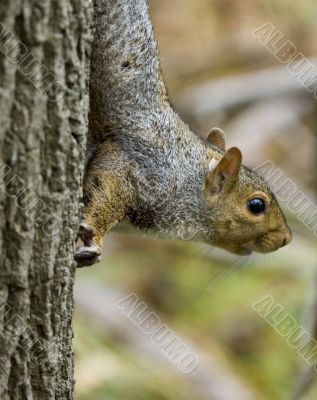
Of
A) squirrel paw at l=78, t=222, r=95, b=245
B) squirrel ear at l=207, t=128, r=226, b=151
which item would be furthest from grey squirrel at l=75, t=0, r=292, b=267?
squirrel ear at l=207, t=128, r=226, b=151

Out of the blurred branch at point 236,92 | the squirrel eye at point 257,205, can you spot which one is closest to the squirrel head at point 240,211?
the squirrel eye at point 257,205

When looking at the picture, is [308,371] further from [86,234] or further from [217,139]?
[86,234]

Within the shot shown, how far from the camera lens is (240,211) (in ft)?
14.0

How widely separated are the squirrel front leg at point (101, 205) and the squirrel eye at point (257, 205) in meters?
0.85

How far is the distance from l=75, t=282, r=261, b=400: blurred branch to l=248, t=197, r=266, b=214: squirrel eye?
280 cm

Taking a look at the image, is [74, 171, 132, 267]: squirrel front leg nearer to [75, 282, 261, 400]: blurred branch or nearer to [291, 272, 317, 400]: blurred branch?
[291, 272, 317, 400]: blurred branch

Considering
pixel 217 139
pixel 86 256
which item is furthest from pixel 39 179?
pixel 217 139

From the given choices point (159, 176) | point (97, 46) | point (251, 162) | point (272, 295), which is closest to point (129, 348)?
point (272, 295)

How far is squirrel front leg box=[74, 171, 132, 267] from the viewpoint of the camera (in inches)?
129

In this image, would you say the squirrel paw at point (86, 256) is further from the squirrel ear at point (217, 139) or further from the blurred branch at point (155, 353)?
the blurred branch at point (155, 353)

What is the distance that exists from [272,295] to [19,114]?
609 centimetres

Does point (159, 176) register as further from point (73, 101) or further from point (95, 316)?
point (95, 316)

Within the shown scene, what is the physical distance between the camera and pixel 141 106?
356 cm

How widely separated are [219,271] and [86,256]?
4.77 meters
